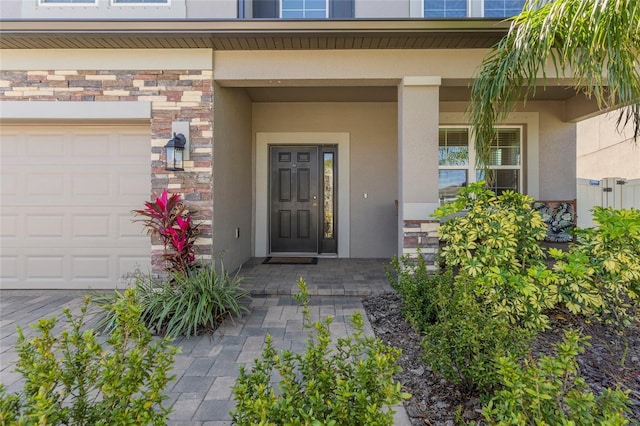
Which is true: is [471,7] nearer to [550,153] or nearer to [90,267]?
[550,153]

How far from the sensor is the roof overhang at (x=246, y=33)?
376cm

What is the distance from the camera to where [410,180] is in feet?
14.0

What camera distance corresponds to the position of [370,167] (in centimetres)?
631

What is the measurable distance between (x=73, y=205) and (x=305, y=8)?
13.3 feet

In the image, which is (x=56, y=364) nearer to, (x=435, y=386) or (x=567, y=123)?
A: (x=435, y=386)

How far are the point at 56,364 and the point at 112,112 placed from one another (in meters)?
Answer: 3.69

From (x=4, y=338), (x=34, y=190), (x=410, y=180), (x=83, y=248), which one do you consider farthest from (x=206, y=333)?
(x=34, y=190)

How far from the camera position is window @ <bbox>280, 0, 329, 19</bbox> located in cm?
469

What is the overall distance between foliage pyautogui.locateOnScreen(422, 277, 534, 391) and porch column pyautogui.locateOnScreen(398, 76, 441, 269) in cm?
207

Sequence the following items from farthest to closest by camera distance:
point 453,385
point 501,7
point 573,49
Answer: point 501,7 → point 573,49 → point 453,385

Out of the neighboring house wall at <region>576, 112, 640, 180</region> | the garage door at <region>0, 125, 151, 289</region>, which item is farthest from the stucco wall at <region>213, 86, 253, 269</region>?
the neighboring house wall at <region>576, 112, 640, 180</region>

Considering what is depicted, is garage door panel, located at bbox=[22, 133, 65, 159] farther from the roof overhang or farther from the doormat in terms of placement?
the doormat

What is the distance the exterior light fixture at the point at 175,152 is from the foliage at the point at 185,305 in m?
1.37

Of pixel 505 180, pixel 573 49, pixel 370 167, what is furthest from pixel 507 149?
pixel 573 49
